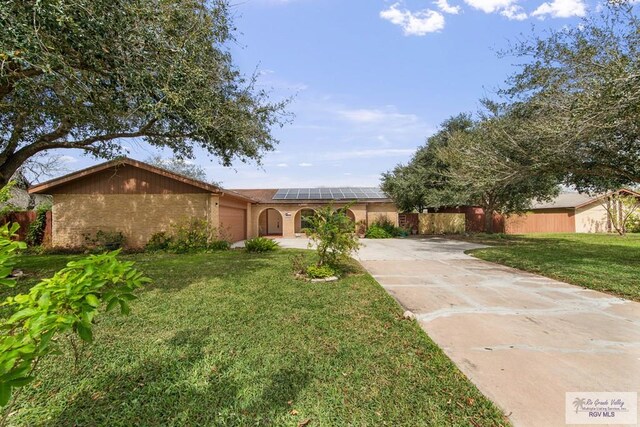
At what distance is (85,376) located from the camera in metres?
2.93

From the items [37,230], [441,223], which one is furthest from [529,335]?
[441,223]

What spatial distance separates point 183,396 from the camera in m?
2.64

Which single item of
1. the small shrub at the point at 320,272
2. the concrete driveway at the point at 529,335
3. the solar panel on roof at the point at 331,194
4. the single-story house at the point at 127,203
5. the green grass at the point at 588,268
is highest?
the solar panel on roof at the point at 331,194

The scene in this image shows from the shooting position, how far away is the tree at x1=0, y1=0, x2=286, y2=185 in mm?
4523

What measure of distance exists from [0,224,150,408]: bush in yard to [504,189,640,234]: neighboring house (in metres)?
29.4

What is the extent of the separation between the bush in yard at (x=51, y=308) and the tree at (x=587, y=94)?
8.41 meters

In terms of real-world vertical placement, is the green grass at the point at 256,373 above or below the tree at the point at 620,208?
below

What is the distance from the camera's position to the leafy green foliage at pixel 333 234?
720 cm

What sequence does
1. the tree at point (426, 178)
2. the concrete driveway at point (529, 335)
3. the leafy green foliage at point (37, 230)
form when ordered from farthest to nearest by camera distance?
the tree at point (426, 178) < the leafy green foliage at point (37, 230) < the concrete driveway at point (529, 335)

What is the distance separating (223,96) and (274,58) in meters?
1.87

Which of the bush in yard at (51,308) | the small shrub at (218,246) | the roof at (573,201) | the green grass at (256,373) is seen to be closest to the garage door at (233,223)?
the small shrub at (218,246)

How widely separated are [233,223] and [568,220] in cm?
2773

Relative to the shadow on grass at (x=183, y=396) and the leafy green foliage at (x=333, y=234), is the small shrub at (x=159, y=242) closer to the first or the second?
the leafy green foliage at (x=333, y=234)

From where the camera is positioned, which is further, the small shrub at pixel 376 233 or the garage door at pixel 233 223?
the small shrub at pixel 376 233
